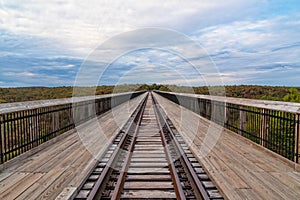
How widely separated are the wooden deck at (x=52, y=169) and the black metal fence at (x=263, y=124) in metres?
4.45

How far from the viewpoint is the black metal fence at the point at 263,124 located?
20.8 feet

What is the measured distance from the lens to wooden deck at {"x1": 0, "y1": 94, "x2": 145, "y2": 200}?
444cm

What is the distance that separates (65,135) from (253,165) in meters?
6.27

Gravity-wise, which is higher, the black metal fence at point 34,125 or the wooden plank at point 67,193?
the black metal fence at point 34,125

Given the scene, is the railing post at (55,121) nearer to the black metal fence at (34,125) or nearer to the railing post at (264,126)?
the black metal fence at (34,125)

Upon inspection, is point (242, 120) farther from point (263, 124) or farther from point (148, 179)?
point (148, 179)

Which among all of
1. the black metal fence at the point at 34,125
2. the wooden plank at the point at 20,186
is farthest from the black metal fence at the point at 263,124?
the black metal fence at the point at 34,125

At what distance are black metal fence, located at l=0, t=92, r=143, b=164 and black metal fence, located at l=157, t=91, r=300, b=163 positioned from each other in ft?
19.1

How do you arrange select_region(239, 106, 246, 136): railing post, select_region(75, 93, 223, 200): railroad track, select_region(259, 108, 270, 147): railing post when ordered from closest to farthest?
select_region(75, 93, 223, 200): railroad track
select_region(259, 108, 270, 147): railing post
select_region(239, 106, 246, 136): railing post

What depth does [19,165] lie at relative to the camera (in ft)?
→ 19.8

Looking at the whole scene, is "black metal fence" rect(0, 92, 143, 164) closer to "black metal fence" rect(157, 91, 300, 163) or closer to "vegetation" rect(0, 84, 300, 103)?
"vegetation" rect(0, 84, 300, 103)

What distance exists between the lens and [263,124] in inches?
305

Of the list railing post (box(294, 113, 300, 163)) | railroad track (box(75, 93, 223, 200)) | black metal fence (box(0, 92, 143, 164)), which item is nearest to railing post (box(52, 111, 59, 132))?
black metal fence (box(0, 92, 143, 164))

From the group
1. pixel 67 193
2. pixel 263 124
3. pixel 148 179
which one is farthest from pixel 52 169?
pixel 263 124
